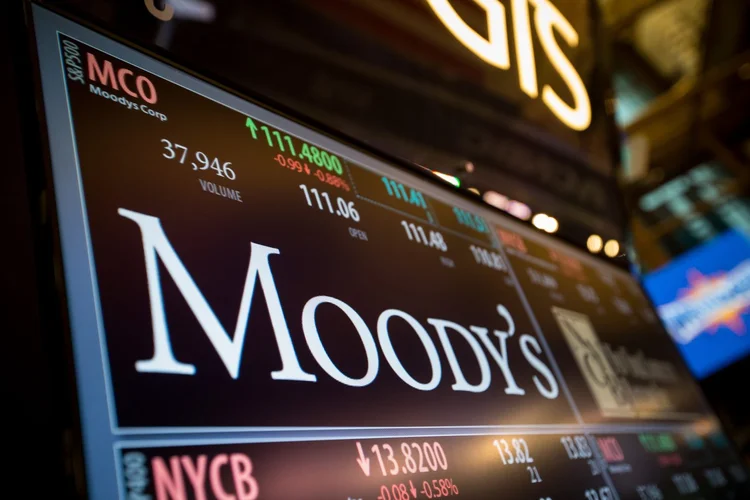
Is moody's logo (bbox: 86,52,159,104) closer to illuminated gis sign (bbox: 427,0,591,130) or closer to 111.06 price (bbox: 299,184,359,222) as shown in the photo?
111.06 price (bbox: 299,184,359,222)

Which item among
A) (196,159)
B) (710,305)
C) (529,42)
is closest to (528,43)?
(529,42)

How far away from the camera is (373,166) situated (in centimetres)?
133

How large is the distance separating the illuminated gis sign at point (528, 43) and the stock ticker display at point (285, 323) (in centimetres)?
56

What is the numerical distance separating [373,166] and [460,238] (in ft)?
0.92

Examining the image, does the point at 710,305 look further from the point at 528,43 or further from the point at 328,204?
the point at 328,204

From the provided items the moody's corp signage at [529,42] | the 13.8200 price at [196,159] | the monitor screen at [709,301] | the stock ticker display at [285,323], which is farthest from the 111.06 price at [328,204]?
the monitor screen at [709,301]

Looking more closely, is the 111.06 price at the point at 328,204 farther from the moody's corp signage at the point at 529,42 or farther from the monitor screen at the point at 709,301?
the monitor screen at the point at 709,301

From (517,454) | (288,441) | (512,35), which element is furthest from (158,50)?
(512,35)

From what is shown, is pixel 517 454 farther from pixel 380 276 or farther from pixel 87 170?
pixel 87 170

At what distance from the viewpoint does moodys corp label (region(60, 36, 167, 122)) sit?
2.86 feet

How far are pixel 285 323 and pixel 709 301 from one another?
425 centimetres

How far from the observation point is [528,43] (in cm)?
201

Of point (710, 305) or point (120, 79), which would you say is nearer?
point (120, 79)

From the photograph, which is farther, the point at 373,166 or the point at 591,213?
the point at 591,213
